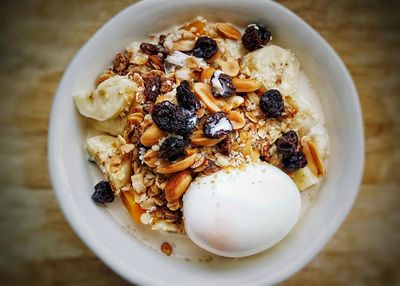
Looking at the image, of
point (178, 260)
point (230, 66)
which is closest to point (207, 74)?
point (230, 66)

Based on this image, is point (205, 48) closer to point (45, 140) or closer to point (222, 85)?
point (222, 85)

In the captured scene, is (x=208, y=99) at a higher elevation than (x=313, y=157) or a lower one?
higher

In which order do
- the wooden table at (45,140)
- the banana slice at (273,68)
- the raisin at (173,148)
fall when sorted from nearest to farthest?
1. the raisin at (173,148)
2. the banana slice at (273,68)
3. the wooden table at (45,140)

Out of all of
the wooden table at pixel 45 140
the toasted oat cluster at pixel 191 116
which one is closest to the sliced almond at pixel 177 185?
the toasted oat cluster at pixel 191 116

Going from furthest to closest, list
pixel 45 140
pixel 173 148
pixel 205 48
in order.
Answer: pixel 45 140, pixel 205 48, pixel 173 148

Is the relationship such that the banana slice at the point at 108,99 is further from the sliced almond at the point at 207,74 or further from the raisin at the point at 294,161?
the raisin at the point at 294,161
